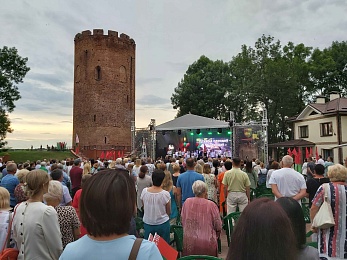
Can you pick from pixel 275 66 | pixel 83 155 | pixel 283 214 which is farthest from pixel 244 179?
pixel 83 155

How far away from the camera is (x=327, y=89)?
3581 centimetres

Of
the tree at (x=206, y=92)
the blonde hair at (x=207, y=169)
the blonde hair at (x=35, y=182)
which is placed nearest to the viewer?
the blonde hair at (x=35, y=182)

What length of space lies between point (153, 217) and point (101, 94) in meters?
34.0

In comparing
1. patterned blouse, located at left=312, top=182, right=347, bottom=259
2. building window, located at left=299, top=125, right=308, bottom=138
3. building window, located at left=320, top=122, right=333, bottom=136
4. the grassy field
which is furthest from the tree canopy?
patterned blouse, located at left=312, top=182, right=347, bottom=259

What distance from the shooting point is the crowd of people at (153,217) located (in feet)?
4.70

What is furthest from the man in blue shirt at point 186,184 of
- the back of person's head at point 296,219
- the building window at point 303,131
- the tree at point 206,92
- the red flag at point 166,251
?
the tree at point 206,92

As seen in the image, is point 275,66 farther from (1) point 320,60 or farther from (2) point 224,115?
(2) point 224,115

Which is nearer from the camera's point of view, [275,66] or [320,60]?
[275,66]

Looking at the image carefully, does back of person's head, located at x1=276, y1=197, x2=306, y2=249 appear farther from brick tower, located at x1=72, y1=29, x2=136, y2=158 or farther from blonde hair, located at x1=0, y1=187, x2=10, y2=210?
brick tower, located at x1=72, y1=29, x2=136, y2=158

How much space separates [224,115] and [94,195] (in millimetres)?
40242

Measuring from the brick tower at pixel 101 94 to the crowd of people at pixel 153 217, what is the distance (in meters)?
30.8

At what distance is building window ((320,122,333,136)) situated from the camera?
981 inches

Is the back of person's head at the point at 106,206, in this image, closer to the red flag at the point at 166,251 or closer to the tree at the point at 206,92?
the red flag at the point at 166,251

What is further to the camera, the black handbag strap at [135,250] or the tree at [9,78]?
the tree at [9,78]
